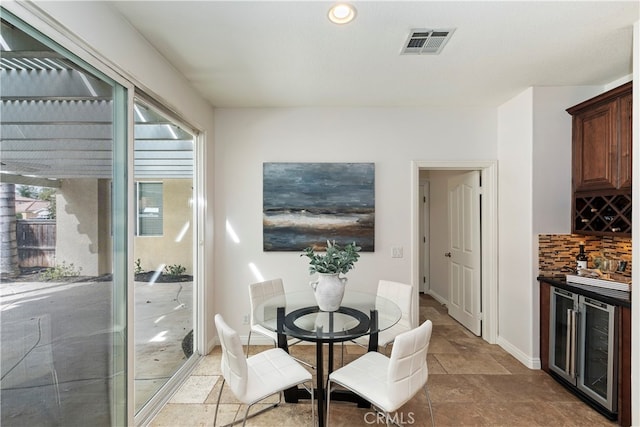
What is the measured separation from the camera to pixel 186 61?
91.0 inches

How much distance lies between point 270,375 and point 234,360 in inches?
13.9

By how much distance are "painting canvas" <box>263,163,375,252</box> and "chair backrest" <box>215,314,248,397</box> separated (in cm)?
166

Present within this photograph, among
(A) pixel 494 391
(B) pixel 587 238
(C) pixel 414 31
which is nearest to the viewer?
(C) pixel 414 31

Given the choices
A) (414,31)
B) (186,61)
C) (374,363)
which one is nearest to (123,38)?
(186,61)

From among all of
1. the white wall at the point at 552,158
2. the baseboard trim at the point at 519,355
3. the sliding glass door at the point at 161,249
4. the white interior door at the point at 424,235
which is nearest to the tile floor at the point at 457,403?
the baseboard trim at the point at 519,355

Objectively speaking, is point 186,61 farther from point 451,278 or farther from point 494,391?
point 451,278

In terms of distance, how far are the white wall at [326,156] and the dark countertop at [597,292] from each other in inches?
52.7

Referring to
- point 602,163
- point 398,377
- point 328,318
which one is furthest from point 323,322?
point 602,163

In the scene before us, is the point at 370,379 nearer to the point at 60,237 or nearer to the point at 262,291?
the point at 262,291

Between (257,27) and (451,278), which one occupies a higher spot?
(257,27)

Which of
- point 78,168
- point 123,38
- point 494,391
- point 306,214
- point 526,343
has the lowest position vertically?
point 494,391

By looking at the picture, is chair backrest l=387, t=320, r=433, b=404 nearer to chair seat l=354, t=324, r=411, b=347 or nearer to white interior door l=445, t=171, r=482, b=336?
chair seat l=354, t=324, r=411, b=347

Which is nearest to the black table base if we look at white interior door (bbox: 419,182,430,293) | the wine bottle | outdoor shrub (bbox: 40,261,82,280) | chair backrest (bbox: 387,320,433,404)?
chair backrest (bbox: 387,320,433,404)

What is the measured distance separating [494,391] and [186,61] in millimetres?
3739
